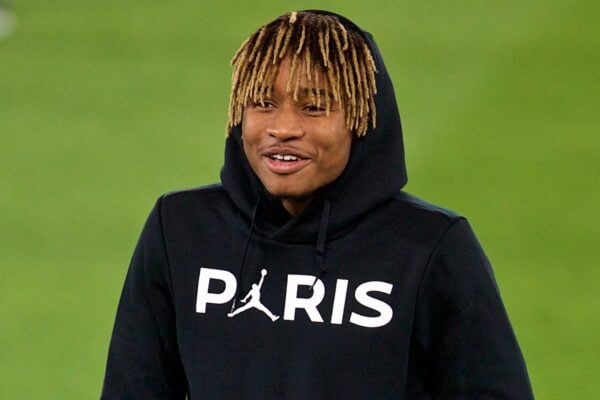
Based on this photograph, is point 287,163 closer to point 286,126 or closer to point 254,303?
point 286,126

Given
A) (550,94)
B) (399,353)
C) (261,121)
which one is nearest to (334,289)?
(399,353)

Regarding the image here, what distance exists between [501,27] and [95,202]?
155cm

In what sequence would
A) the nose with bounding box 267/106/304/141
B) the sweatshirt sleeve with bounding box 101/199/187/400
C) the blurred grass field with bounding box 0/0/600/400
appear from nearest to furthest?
the nose with bounding box 267/106/304/141
the sweatshirt sleeve with bounding box 101/199/187/400
the blurred grass field with bounding box 0/0/600/400

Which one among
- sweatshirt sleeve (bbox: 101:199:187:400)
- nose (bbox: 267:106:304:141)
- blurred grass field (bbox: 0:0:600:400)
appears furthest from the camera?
blurred grass field (bbox: 0:0:600:400)

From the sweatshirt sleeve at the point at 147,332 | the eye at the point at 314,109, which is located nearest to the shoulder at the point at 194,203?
the sweatshirt sleeve at the point at 147,332

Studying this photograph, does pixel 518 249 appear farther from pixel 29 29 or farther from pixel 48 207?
pixel 29 29

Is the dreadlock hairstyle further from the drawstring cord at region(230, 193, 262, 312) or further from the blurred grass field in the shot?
the blurred grass field

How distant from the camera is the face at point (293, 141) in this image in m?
2.07

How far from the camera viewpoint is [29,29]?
17.0 feet

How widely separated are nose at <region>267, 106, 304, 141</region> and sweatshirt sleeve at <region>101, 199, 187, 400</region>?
269mm

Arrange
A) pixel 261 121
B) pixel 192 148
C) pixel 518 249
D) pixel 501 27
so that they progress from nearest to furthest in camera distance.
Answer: pixel 261 121, pixel 518 249, pixel 192 148, pixel 501 27

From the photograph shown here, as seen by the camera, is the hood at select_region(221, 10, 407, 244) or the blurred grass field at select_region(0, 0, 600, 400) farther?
the blurred grass field at select_region(0, 0, 600, 400)

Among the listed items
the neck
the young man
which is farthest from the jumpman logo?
the neck

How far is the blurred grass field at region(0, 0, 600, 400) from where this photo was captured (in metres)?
4.09
